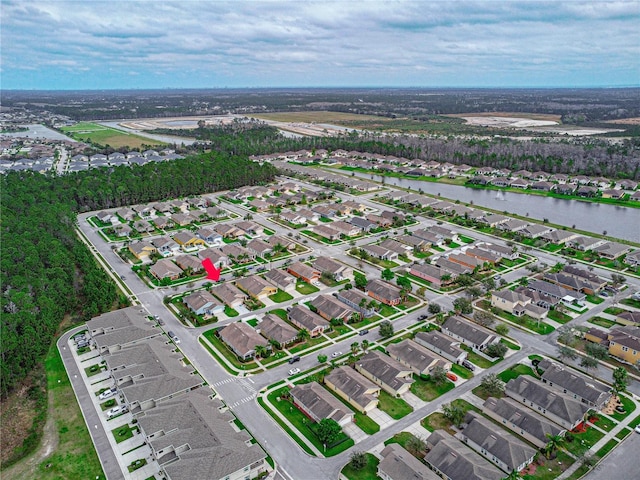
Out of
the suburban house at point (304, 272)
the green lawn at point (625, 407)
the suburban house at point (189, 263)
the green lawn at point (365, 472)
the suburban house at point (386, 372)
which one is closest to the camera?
the green lawn at point (365, 472)

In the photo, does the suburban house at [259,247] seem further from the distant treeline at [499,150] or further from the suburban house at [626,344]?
the distant treeline at [499,150]

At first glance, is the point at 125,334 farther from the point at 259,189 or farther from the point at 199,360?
the point at 259,189

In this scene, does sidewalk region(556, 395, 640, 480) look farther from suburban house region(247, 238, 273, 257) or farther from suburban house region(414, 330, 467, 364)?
suburban house region(247, 238, 273, 257)

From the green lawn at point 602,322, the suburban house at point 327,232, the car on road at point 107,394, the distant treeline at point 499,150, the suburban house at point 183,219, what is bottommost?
the car on road at point 107,394

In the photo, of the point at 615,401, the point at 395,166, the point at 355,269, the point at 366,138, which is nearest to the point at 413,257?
the point at 355,269

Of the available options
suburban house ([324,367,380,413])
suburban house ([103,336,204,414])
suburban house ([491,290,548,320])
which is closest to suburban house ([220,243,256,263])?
suburban house ([103,336,204,414])

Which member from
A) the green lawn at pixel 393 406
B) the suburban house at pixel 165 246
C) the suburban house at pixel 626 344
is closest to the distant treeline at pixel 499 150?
the suburban house at pixel 165 246

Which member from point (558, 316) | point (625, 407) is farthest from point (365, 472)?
point (558, 316)
